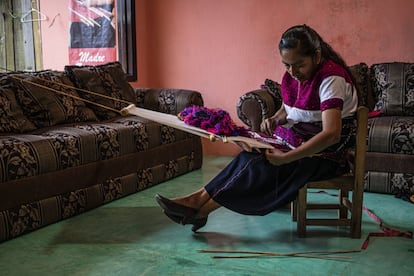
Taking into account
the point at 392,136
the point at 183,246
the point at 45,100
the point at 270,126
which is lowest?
the point at 183,246

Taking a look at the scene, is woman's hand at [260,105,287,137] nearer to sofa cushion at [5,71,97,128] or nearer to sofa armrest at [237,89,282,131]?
sofa armrest at [237,89,282,131]

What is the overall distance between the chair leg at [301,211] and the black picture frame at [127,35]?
2.93m

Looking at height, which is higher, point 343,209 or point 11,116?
point 11,116

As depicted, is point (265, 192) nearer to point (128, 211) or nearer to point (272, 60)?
point (128, 211)

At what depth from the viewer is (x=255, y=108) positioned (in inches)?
140

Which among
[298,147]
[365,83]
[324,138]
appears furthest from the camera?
[365,83]

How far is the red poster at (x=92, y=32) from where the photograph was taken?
15.8 feet

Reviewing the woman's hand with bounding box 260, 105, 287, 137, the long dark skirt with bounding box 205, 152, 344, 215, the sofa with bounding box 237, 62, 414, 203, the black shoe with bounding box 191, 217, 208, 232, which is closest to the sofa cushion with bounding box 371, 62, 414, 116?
the sofa with bounding box 237, 62, 414, 203

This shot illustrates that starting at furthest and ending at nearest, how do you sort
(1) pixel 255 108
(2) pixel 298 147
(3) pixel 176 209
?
(1) pixel 255 108 → (3) pixel 176 209 → (2) pixel 298 147

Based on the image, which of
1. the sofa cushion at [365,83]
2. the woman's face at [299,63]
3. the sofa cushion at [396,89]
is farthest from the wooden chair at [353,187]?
the sofa cushion at [365,83]

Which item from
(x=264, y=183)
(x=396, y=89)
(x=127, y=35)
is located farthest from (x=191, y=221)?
(x=127, y=35)

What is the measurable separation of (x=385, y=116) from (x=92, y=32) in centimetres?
294

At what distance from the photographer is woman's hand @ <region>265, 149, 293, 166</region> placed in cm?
225

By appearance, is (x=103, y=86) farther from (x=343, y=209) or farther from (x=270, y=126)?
(x=343, y=209)
